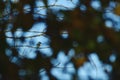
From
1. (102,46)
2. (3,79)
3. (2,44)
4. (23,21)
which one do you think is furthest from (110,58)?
(2,44)

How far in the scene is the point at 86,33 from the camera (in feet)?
6.41

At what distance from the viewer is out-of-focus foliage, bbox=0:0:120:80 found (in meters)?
2.01

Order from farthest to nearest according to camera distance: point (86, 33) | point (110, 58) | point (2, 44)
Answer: point (2, 44)
point (110, 58)
point (86, 33)

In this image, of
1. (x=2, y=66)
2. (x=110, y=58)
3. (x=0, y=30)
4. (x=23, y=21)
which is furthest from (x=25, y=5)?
(x=110, y=58)

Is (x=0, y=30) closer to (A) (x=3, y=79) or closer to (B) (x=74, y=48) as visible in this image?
(A) (x=3, y=79)

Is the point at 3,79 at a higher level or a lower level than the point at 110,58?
lower

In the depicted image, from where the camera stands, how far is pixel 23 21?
Answer: 7.61 feet

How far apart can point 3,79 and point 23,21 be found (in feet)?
1.43

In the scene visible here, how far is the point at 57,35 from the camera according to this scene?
2.28 meters

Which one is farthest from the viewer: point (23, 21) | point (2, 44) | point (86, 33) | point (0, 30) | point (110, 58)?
point (2, 44)

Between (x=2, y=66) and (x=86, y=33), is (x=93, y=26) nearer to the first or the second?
(x=86, y=33)

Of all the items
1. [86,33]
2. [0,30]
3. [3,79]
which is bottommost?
[3,79]

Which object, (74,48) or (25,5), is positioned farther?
(25,5)

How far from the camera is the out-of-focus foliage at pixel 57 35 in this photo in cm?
201
